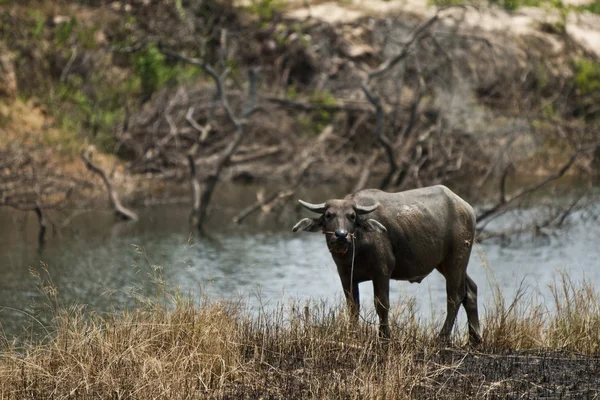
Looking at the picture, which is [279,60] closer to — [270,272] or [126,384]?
[270,272]

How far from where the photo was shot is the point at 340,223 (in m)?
7.21

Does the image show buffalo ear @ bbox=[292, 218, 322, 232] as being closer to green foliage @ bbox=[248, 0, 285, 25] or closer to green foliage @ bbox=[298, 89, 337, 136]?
green foliage @ bbox=[298, 89, 337, 136]

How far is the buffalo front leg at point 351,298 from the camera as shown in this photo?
7500 mm

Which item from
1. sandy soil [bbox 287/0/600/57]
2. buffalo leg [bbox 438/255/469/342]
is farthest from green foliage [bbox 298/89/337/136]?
buffalo leg [bbox 438/255/469/342]

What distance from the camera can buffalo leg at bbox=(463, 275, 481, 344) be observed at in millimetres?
8219

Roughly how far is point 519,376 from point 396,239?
65.4 inches

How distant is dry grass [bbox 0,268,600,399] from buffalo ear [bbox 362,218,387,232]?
0.81m

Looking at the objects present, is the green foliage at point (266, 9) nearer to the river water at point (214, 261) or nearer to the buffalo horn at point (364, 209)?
the river water at point (214, 261)

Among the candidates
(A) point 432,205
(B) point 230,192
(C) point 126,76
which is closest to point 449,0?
(B) point 230,192

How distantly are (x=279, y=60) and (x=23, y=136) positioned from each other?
8.06 metres

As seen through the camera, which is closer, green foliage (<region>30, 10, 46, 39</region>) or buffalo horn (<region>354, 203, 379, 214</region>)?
buffalo horn (<region>354, 203, 379, 214</region>)

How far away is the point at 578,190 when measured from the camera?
77.0ft

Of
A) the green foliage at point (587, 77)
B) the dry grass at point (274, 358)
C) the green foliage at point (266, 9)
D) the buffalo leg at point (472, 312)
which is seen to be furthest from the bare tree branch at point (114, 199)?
the green foliage at point (587, 77)

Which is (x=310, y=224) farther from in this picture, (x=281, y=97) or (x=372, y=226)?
(x=281, y=97)
